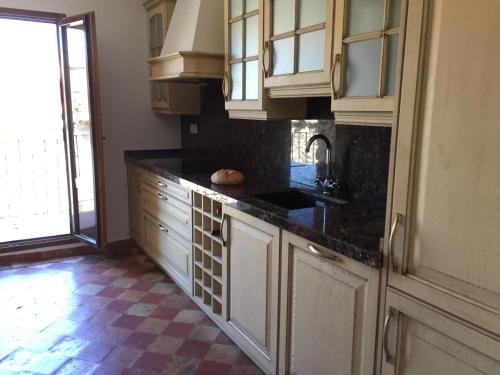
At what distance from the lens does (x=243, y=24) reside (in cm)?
242

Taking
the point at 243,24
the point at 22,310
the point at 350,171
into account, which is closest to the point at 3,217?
the point at 22,310

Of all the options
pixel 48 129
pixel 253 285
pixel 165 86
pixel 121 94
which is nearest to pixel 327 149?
pixel 253 285

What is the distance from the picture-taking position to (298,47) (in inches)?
78.6

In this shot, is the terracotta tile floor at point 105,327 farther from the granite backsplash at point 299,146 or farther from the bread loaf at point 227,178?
the granite backsplash at point 299,146

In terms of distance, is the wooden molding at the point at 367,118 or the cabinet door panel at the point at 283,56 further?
the cabinet door panel at the point at 283,56

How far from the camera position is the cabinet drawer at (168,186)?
2810 mm

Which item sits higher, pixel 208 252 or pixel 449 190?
pixel 449 190

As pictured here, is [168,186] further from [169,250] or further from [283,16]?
[283,16]

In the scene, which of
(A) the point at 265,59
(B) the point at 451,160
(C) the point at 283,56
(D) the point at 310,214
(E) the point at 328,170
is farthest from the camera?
(E) the point at 328,170

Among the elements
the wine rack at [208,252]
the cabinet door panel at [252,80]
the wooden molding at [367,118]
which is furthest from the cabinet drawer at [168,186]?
the wooden molding at [367,118]

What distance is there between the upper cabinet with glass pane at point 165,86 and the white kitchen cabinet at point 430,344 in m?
2.88

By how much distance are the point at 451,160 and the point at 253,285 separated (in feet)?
4.19

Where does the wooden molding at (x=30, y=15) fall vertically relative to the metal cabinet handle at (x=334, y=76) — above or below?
above

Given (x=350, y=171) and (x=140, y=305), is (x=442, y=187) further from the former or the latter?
(x=140, y=305)
